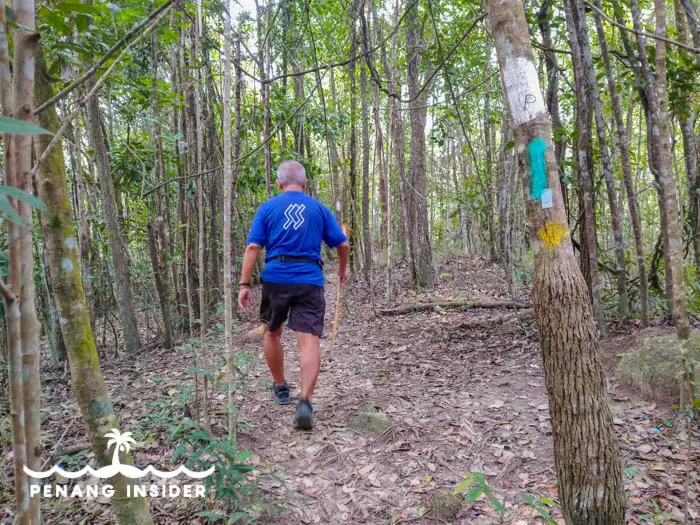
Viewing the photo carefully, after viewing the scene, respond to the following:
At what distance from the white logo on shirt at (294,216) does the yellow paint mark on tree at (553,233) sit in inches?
77.3

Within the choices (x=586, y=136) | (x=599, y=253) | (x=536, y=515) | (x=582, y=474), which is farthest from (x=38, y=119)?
(x=599, y=253)

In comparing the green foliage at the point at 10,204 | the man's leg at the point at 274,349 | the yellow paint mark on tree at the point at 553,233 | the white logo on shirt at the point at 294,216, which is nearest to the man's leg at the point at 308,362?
the man's leg at the point at 274,349

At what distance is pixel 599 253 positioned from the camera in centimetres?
512

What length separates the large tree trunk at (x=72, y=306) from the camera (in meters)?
1.53

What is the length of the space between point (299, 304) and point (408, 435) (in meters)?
1.23

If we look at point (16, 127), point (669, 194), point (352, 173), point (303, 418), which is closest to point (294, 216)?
point (303, 418)

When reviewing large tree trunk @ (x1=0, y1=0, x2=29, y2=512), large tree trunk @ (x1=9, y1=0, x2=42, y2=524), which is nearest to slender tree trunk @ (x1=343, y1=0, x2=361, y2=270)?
large tree trunk @ (x1=9, y1=0, x2=42, y2=524)

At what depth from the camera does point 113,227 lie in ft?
16.8

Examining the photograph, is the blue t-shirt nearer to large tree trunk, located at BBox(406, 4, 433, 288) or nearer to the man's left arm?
the man's left arm

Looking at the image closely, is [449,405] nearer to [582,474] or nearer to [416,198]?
[582,474]

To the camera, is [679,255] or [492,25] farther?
[679,255]

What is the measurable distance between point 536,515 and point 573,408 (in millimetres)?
907

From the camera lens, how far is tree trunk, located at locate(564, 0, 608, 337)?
3840 millimetres

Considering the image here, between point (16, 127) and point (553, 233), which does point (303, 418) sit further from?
point (16, 127)
